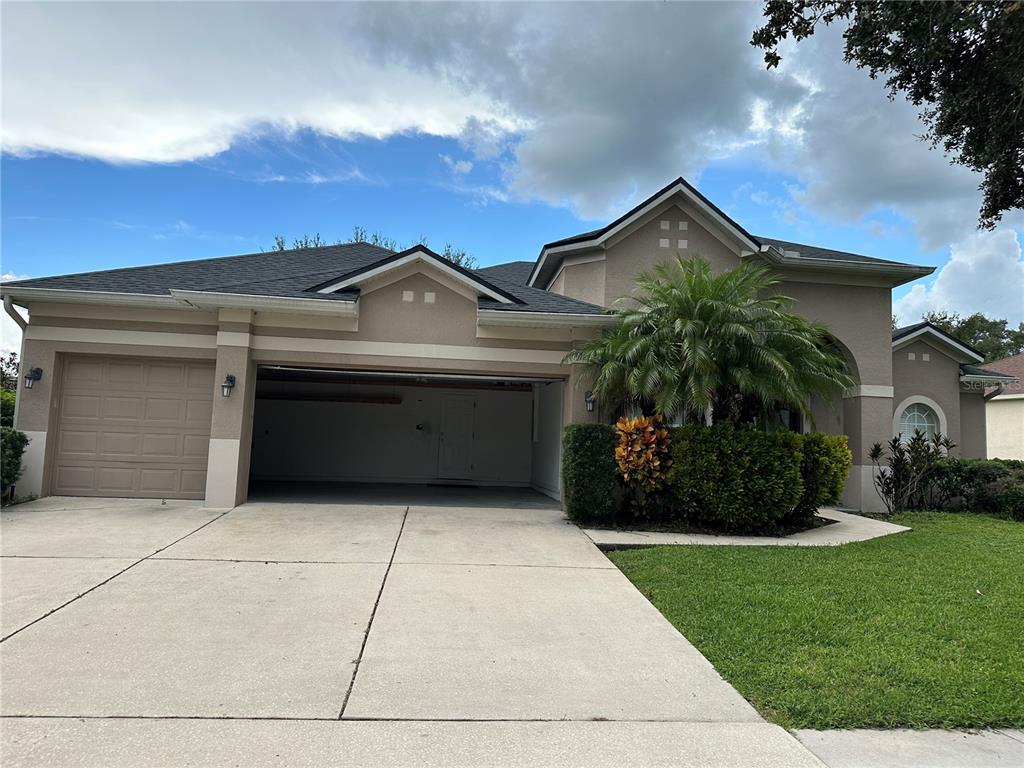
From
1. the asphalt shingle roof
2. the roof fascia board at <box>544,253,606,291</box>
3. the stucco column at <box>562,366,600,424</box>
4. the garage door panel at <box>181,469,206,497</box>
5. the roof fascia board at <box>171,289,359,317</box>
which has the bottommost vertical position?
the garage door panel at <box>181,469,206,497</box>

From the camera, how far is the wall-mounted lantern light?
1108cm

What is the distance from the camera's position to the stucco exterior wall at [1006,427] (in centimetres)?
2262

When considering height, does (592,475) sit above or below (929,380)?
below

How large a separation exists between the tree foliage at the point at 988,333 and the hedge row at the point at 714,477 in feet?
136

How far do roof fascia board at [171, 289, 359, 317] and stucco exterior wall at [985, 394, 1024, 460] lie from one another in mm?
23014

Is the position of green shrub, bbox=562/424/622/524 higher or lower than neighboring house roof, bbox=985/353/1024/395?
lower

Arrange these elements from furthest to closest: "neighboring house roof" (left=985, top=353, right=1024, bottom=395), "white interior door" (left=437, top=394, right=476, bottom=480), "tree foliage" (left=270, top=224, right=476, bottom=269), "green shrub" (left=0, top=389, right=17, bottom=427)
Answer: "tree foliage" (left=270, top=224, right=476, bottom=269) → "neighboring house roof" (left=985, top=353, right=1024, bottom=395) → "white interior door" (left=437, top=394, right=476, bottom=480) → "green shrub" (left=0, top=389, right=17, bottom=427)

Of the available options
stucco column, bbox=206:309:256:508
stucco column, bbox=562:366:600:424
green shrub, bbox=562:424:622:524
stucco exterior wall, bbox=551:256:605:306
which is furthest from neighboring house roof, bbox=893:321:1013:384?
stucco column, bbox=206:309:256:508

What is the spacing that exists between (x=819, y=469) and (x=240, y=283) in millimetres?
10804

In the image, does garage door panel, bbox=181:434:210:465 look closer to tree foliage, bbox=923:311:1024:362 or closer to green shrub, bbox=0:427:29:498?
green shrub, bbox=0:427:29:498

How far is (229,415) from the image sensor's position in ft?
36.3

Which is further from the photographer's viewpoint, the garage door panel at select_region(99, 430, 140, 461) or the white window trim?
the white window trim

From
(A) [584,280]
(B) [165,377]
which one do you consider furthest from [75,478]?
(A) [584,280]

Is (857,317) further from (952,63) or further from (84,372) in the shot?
(84,372)
